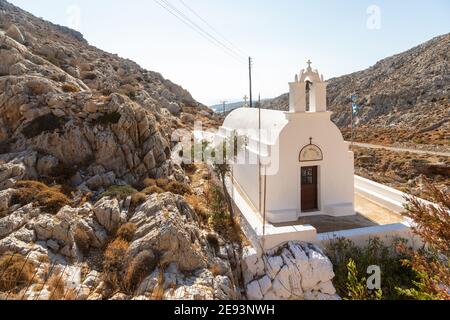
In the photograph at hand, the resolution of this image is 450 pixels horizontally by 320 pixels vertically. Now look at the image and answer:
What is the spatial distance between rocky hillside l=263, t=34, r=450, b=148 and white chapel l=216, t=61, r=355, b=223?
31.7m

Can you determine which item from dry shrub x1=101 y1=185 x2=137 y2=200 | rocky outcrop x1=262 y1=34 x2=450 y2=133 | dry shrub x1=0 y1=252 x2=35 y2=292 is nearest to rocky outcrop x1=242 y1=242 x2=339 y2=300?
dry shrub x1=101 y1=185 x2=137 y2=200

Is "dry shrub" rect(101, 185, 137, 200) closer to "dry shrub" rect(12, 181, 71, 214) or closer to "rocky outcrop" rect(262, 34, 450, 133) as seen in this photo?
"dry shrub" rect(12, 181, 71, 214)

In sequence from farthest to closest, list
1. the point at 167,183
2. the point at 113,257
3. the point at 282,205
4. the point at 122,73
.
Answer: the point at 122,73, the point at 167,183, the point at 282,205, the point at 113,257

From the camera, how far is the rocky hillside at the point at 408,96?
149 ft

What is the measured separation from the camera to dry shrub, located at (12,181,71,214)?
1041 cm

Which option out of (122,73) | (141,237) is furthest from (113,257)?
(122,73)

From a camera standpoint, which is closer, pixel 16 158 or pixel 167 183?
pixel 16 158

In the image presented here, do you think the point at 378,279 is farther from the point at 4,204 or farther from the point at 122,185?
the point at 4,204

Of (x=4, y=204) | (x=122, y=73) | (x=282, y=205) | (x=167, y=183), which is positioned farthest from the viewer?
(x=122, y=73)

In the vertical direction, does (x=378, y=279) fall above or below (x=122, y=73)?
below

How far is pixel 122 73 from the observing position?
4166cm

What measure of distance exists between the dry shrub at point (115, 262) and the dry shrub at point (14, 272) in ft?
6.29
